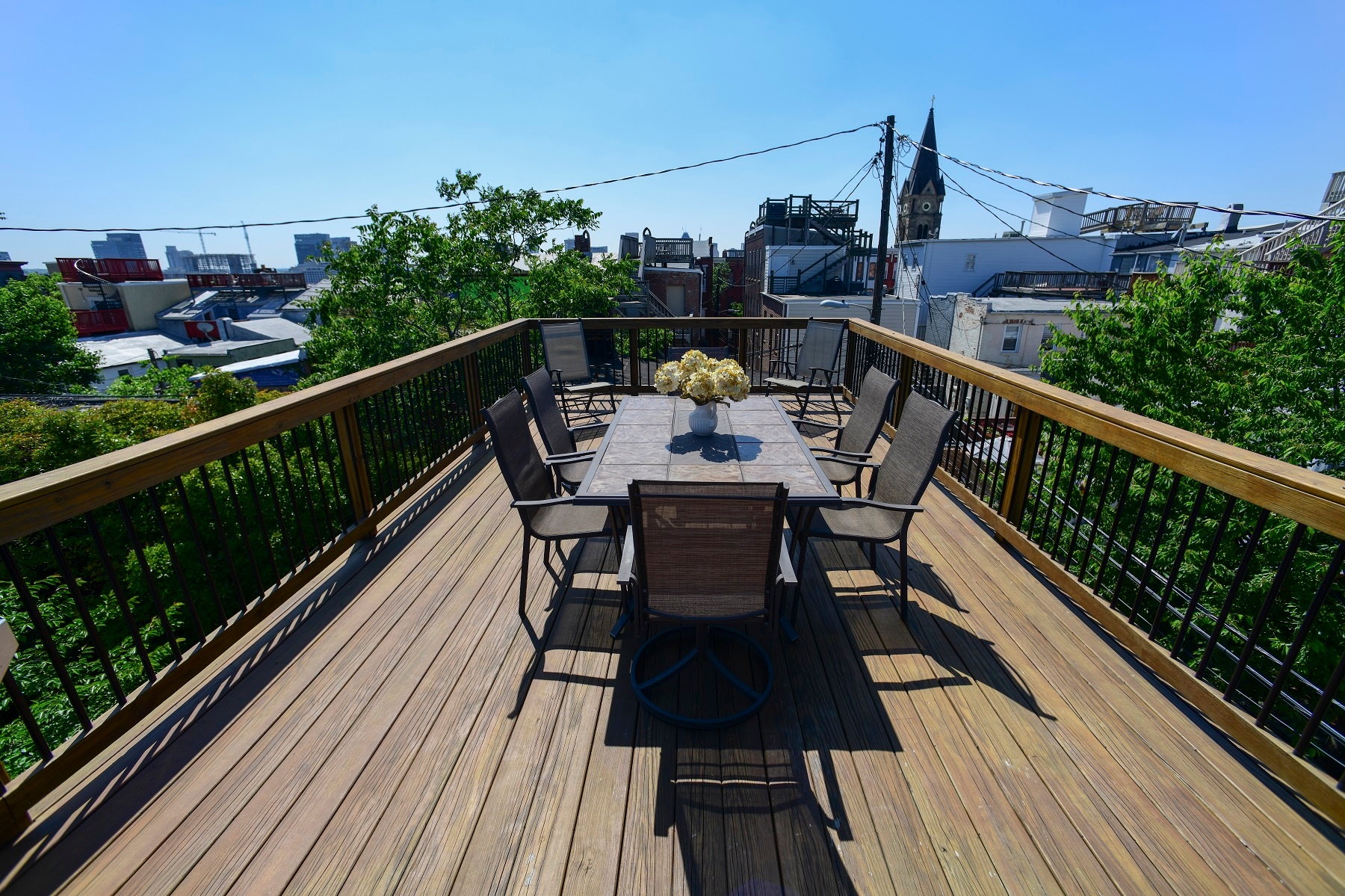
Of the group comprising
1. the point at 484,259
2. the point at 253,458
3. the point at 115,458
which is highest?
the point at 484,259

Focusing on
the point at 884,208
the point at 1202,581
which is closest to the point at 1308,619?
the point at 1202,581

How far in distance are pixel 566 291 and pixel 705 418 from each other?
13565 mm

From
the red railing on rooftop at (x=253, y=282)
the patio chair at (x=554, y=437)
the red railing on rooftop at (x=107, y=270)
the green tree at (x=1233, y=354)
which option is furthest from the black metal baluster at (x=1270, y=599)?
the red railing on rooftop at (x=253, y=282)

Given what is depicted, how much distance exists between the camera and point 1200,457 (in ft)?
5.75

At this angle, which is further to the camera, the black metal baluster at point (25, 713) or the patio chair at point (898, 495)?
the patio chair at point (898, 495)

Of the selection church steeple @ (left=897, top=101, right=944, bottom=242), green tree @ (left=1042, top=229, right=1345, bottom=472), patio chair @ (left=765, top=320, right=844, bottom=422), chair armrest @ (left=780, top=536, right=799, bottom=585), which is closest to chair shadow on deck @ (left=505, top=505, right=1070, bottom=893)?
chair armrest @ (left=780, top=536, right=799, bottom=585)

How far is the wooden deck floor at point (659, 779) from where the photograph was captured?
135cm

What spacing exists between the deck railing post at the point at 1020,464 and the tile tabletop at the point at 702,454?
1.13m

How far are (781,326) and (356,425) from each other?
13.8 ft

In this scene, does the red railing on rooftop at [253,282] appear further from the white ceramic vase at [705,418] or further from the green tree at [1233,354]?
the white ceramic vase at [705,418]

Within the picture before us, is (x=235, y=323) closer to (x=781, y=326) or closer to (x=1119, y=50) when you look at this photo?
(x=781, y=326)

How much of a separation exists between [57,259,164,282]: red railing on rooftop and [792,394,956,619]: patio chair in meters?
55.8

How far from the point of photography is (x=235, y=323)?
32281mm

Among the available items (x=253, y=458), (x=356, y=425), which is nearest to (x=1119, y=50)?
(x=356, y=425)
